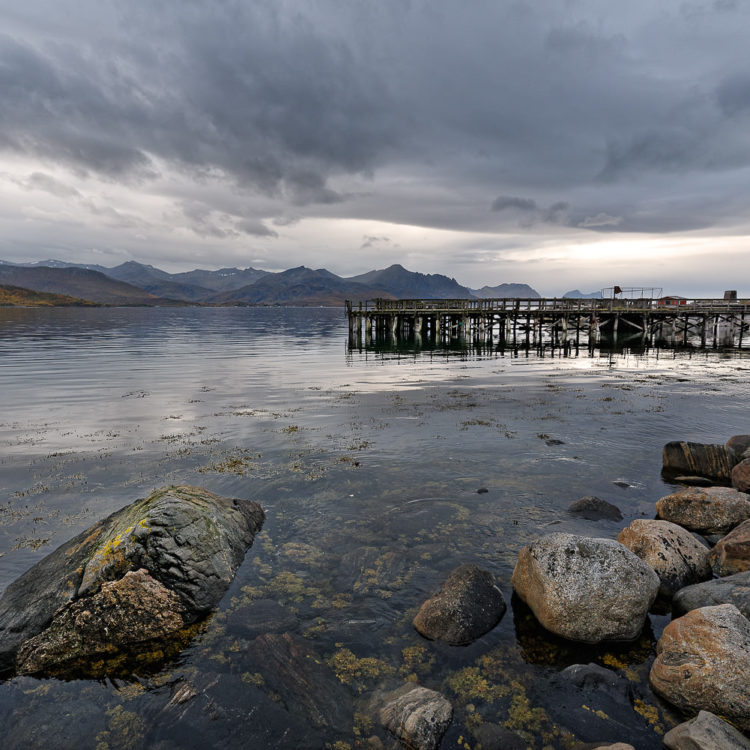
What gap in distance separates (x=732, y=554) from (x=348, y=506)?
26.3 ft

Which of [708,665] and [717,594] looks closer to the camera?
[708,665]

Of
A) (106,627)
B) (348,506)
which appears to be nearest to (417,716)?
(106,627)

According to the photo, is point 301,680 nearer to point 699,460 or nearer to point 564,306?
point 699,460

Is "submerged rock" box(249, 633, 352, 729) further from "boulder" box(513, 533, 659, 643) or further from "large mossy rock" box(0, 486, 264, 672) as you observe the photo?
"boulder" box(513, 533, 659, 643)

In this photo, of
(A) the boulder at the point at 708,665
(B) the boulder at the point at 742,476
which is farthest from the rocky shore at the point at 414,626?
(B) the boulder at the point at 742,476

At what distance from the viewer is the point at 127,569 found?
7.63 metres

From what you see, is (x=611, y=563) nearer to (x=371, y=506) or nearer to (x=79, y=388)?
(x=371, y=506)

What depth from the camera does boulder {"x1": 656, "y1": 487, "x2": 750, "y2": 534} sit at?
33.6 ft

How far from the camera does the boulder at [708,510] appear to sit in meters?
10.2

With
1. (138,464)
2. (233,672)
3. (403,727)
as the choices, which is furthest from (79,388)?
(403,727)

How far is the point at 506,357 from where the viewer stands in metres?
47.8

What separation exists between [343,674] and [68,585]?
4.91m

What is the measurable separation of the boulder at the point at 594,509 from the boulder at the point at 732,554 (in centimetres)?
250

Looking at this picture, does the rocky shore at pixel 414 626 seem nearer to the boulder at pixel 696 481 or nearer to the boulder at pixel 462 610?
the boulder at pixel 462 610
